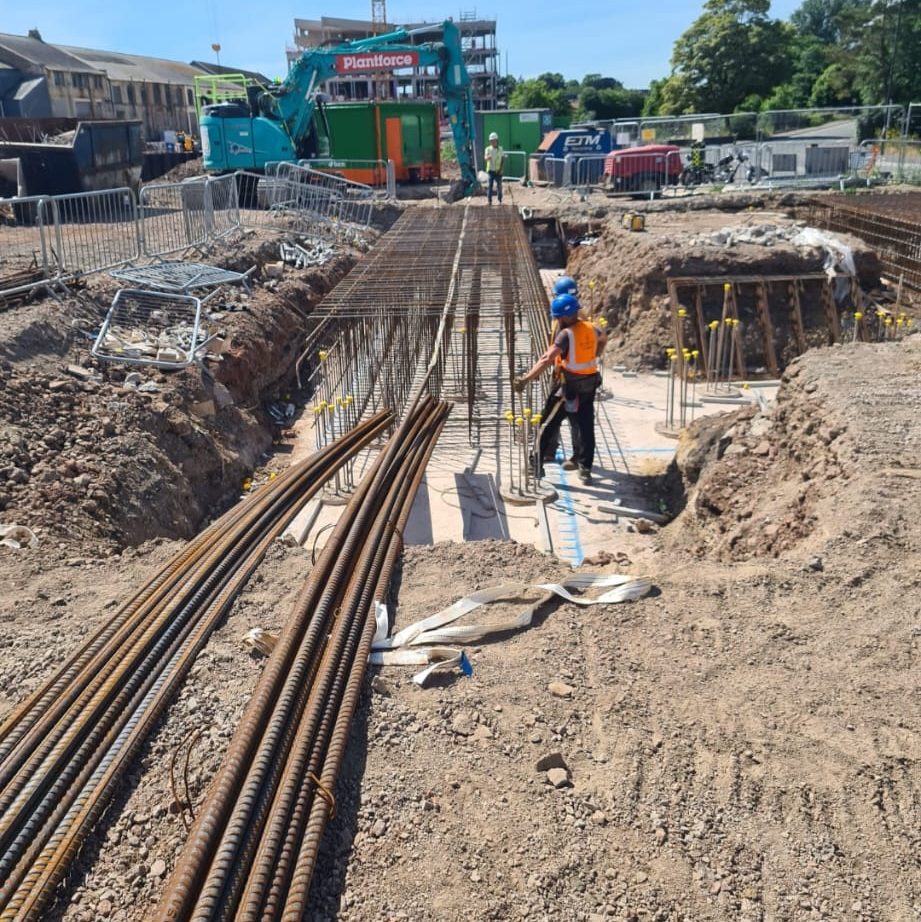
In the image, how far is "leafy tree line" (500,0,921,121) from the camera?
138 ft

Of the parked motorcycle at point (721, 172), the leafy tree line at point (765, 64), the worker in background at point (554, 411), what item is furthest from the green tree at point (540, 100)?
the worker in background at point (554, 411)

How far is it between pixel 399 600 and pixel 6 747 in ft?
7.02

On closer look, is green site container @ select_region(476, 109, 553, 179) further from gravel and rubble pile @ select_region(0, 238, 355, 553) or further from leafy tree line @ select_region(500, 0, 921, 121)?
gravel and rubble pile @ select_region(0, 238, 355, 553)

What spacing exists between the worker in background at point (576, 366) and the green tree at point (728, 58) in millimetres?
46810

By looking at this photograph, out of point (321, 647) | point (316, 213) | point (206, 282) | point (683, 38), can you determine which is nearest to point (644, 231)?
point (316, 213)

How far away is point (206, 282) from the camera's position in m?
12.0

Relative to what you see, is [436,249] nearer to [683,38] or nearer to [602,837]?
[602,837]

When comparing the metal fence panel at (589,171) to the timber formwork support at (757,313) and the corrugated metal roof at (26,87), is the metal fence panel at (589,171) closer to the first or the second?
the timber formwork support at (757,313)

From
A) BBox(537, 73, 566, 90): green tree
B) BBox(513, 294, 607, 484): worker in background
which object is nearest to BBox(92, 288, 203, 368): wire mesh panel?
BBox(513, 294, 607, 484): worker in background

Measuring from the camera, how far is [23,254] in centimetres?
1223

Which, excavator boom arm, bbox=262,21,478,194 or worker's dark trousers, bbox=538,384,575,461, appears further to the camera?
excavator boom arm, bbox=262,21,478,194

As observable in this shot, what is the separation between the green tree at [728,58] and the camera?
4769 centimetres

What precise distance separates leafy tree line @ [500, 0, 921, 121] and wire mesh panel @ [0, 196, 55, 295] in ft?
137

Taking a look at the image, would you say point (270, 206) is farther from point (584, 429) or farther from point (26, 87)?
point (26, 87)
